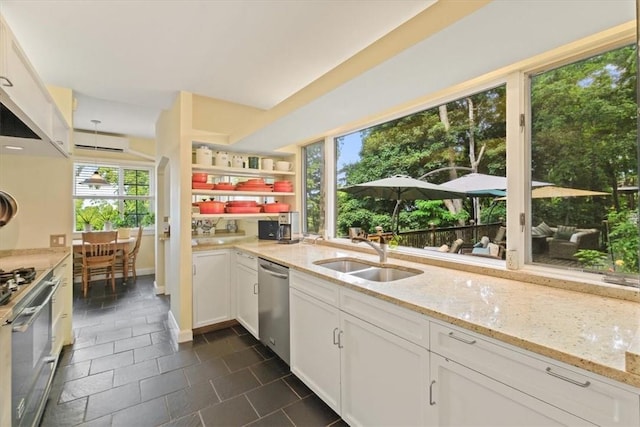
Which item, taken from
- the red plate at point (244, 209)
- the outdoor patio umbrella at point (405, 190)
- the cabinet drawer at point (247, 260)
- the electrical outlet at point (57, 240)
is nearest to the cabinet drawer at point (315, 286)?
the cabinet drawer at point (247, 260)

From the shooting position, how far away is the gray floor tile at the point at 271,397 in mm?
1950

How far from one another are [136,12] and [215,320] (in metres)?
2.83

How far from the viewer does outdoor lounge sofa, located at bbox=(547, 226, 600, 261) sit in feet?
5.02

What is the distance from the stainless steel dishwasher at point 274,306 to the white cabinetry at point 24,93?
1.86 metres

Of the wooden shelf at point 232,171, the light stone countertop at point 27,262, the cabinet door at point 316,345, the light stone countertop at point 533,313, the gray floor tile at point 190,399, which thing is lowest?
the gray floor tile at point 190,399

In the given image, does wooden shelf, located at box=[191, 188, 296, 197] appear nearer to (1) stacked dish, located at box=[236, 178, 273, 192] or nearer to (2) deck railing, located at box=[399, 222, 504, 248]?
(1) stacked dish, located at box=[236, 178, 273, 192]

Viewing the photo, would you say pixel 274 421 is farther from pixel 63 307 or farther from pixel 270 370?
pixel 63 307

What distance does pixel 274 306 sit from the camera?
2500 millimetres

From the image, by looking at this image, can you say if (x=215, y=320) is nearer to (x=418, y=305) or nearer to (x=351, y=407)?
(x=351, y=407)

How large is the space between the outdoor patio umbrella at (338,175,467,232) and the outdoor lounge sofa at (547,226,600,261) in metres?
0.66

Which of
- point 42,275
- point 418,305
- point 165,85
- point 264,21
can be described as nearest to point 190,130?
point 165,85

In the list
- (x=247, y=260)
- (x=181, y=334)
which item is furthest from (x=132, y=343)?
(x=247, y=260)

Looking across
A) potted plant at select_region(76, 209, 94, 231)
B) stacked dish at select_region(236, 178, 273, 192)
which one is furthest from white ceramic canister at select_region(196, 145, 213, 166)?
potted plant at select_region(76, 209, 94, 231)

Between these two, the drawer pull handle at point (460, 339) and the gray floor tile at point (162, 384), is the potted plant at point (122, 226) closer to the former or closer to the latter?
the gray floor tile at point (162, 384)
